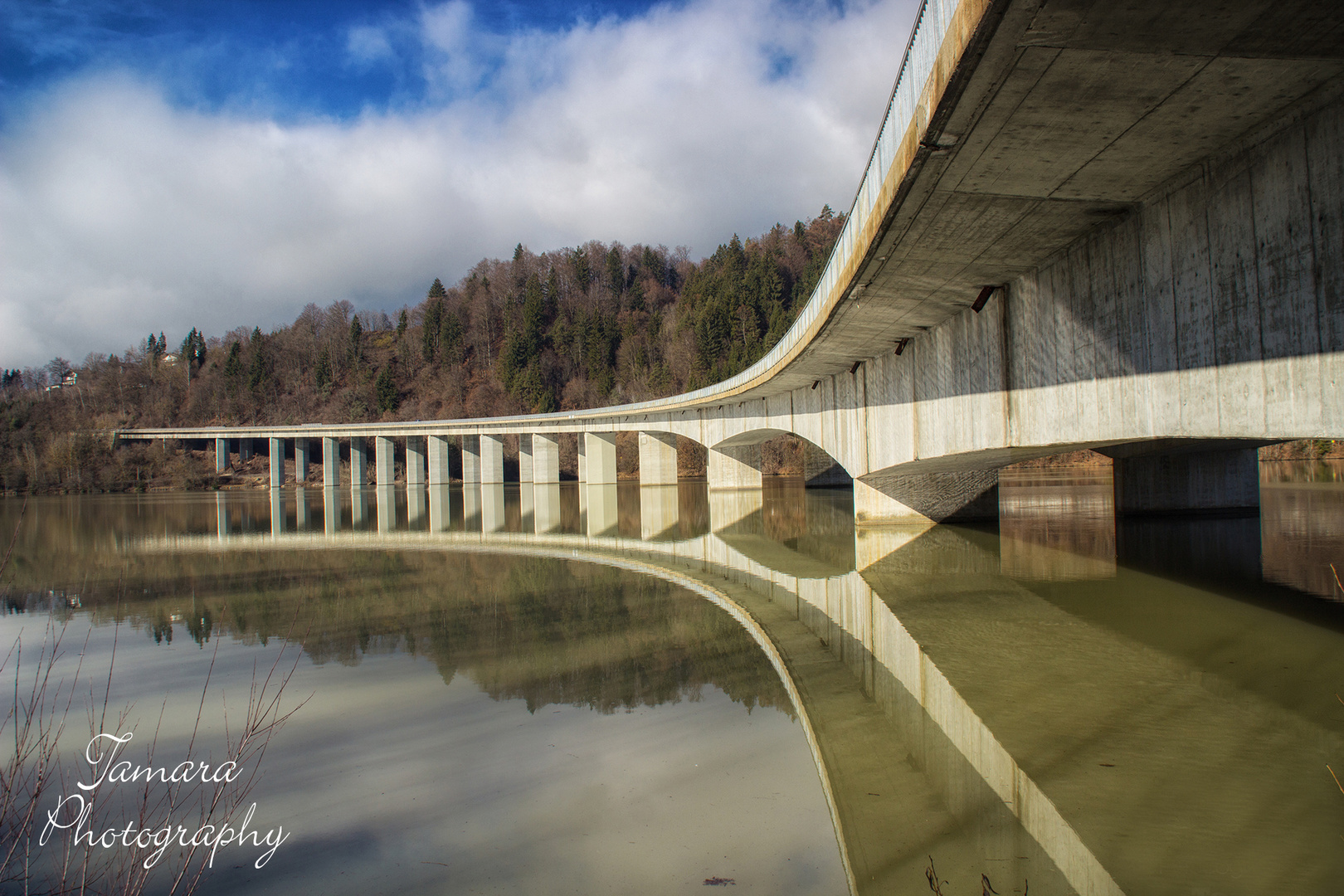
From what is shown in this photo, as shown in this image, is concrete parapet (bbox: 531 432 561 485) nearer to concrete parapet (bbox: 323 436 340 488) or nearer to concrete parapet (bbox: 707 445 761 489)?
concrete parapet (bbox: 707 445 761 489)

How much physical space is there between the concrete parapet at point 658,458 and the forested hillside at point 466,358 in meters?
20.5

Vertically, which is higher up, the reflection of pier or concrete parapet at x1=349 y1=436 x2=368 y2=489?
concrete parapet at x1=349 y1=436 x2=368 y2=489

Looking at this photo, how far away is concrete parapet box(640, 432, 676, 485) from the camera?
172 feet

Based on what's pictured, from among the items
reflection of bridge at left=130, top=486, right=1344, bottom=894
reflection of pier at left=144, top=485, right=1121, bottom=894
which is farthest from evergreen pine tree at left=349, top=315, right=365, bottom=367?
reflection of bridge at left=130, top=486, right=1344, bottom=894

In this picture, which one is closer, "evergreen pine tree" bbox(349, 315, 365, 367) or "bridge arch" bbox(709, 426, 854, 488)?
"bridge arch" bbox(709, 426, 854, 488)

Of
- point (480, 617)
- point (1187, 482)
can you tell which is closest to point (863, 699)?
point (480, 617)

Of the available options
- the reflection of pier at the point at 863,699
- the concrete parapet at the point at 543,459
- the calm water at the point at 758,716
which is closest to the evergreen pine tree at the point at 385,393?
the concrete parapet at the point at 543,459

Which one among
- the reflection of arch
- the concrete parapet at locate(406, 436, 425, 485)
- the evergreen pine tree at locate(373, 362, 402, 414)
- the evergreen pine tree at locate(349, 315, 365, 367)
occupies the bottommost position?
the reflection of arch

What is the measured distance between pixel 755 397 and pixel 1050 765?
27.0m

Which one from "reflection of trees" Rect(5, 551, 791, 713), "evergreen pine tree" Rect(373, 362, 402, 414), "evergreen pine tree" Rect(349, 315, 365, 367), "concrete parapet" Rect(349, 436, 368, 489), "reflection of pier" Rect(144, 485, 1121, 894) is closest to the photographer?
"reflection of pier" Rect(144, 485, 1121, 894)

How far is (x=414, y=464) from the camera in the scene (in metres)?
67.6

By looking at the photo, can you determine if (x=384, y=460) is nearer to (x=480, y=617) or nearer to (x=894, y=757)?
(x=480, y=617)

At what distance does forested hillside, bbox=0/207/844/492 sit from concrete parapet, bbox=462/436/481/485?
20030 millimetres

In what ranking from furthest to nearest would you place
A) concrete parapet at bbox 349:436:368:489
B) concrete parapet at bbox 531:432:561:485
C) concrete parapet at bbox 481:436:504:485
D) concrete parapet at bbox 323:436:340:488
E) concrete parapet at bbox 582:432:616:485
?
concrete parapet at bbox 349:436:368:489
concrete parapet at bbox 323:436:340:488
concrete parapet at bbox 481:436:504:485
concrete parapet at bbox 531:432:561:485
concrete parapet at bbox 582:432:616:485
